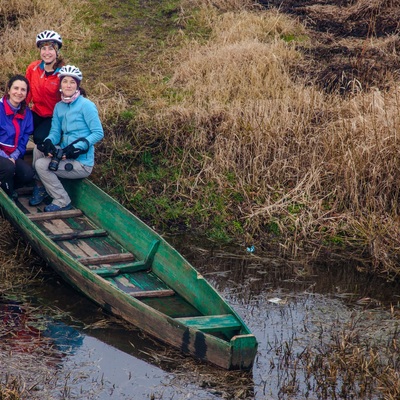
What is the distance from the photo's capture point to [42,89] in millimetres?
8727

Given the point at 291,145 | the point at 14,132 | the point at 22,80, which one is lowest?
the point at 291,145

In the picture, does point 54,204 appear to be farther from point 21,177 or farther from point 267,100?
point 267,100

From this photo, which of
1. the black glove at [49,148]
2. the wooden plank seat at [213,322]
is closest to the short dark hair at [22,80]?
the black glove at [49,148]

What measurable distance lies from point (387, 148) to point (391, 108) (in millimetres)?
648

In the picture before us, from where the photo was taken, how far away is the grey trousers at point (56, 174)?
8516 mm

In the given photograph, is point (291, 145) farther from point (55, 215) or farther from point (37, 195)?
point (37, 195)

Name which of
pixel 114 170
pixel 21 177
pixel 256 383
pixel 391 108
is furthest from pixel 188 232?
pixel 256 383

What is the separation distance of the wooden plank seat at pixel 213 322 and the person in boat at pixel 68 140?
2645mm

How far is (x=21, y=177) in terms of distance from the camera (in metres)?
8.80

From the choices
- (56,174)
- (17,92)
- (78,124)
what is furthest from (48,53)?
(56,174)

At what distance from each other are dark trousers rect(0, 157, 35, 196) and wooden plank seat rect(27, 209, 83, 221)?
471 millimetres

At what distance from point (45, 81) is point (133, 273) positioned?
8.01 ft

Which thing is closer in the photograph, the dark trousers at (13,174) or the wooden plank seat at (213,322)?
the wooden plank seat at (213,322)

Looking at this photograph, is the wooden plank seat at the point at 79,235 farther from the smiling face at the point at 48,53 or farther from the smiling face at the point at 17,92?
the smiling face at the point at 48,53
